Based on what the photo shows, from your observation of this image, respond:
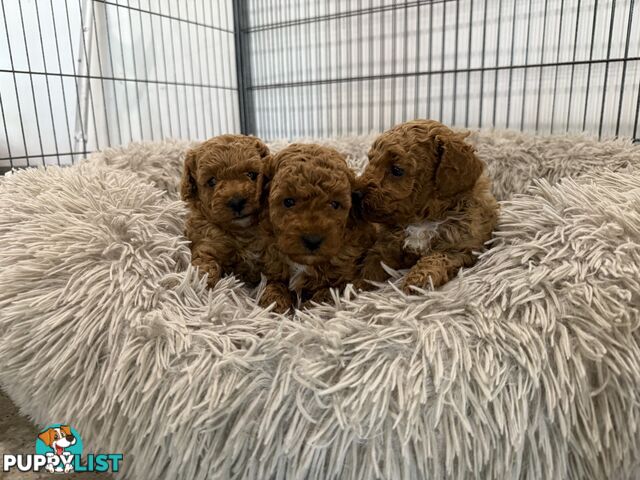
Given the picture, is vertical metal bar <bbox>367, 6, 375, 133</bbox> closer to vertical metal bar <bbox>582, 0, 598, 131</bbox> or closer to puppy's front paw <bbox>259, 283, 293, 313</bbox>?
vertical metal bar <bbox>582, 0, 598, 131</bbox>

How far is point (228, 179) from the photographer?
0.93 m

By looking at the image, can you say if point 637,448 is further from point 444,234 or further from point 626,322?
point 444,234

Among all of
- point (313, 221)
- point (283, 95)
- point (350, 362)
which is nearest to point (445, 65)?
point (283, 95)

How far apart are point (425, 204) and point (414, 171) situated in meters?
0.08

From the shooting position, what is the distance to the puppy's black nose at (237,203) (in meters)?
0.89

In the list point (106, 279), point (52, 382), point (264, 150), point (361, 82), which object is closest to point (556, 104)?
point (361, 82)

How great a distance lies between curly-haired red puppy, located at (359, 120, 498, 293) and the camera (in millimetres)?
852

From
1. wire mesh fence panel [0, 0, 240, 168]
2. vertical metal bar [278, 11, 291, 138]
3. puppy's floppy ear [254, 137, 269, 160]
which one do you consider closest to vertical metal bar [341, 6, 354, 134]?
vertical metal bar [278, 11, 291, 138]

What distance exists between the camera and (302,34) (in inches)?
105

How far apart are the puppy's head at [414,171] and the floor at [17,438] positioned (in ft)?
2.20

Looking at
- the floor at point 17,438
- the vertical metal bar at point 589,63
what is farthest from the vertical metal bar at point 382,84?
the floor at point 17,438

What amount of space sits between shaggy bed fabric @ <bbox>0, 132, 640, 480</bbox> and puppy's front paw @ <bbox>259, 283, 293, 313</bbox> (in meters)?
0.04
